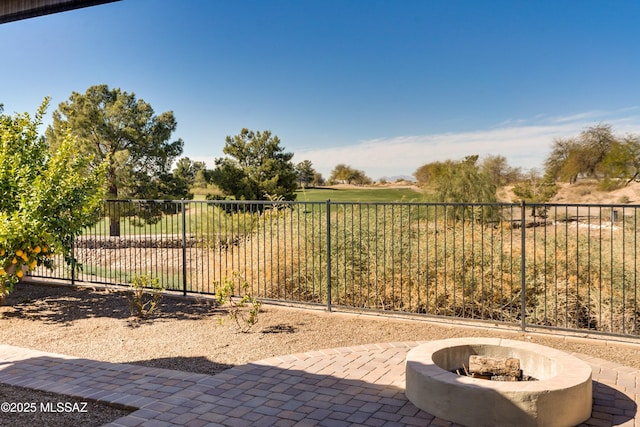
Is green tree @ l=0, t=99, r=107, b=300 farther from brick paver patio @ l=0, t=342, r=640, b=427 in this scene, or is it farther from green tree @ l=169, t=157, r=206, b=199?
green tree @ l=169, t=157, r=206, b=199

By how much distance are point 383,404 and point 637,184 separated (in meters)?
35.6

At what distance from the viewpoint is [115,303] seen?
281 inches

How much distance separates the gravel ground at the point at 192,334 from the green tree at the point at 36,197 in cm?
76

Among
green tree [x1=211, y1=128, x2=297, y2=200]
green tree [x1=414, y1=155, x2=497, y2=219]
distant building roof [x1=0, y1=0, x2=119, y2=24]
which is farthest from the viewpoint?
green tree [x1=211, y1=128, x2=297, y2=200]

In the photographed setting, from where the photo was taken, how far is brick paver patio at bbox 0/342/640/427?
3.11 meters

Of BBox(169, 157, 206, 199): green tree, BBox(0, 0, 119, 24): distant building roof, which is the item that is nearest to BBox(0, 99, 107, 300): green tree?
BBox(0, 0, 119, 24): distant building roof

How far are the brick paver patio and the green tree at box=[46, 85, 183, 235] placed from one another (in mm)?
20134

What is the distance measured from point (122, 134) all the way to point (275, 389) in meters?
23.3

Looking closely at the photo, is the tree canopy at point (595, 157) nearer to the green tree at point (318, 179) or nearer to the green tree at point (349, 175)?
the green tree at point (349, 175)

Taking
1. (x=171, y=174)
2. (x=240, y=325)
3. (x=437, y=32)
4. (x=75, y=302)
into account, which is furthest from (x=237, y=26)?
(x=240, y=325)

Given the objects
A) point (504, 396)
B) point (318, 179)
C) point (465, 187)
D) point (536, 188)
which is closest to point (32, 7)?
point (504, 396)

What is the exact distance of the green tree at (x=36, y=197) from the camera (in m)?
4.46

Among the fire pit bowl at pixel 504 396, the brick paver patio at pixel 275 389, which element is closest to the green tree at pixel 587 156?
the brick paver patio at pixel 275 389

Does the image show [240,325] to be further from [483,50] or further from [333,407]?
[483,50]
